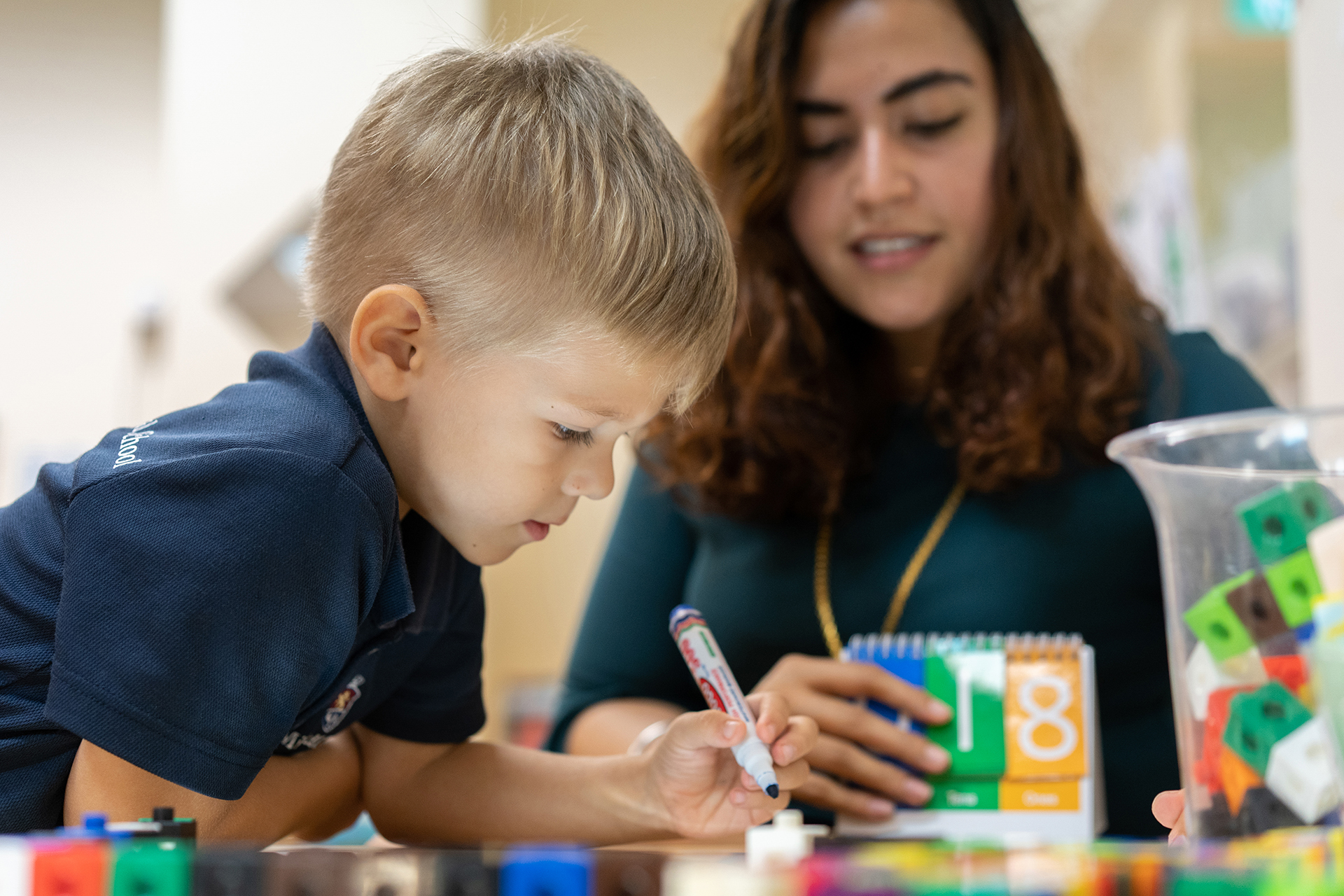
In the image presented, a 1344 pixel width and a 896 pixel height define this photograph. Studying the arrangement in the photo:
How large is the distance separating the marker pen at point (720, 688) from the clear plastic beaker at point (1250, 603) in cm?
21

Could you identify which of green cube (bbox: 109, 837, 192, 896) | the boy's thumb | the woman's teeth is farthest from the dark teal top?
green cube (bbox: 109, 837, 192, 896)

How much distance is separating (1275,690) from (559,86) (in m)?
0.44

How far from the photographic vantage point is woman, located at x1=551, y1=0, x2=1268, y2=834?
0.97 m

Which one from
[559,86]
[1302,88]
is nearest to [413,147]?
[559,86]

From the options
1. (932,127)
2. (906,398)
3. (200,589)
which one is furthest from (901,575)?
(200,589)

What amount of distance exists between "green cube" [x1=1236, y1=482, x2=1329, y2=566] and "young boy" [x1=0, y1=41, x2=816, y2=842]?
10.9 inches

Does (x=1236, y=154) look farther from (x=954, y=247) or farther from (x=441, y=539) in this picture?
(x=441, y=539)

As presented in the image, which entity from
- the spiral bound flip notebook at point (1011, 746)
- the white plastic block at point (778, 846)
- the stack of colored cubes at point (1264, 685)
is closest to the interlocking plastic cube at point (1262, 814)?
the stack of colored cubes at point (1264, 685)

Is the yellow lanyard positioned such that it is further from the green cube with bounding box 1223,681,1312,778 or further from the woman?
the green cube with bounding box 1223,681,1312,778

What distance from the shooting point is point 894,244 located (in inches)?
40.3

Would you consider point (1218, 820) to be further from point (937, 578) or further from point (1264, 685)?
point (937, 578)

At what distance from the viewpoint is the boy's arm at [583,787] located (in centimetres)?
65

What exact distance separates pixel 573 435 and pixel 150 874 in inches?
13.5

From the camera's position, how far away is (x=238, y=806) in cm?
55
